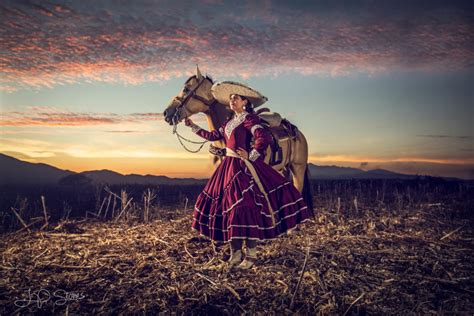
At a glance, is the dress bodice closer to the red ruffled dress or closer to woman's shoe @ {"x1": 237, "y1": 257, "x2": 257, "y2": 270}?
the red ruffled dress

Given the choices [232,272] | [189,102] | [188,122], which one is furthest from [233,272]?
[189,102]

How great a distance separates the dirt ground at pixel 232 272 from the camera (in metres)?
4.08

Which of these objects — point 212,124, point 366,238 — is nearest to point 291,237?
point 366,238

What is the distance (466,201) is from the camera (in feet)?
38.5

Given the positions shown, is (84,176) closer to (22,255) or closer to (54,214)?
(54,214)

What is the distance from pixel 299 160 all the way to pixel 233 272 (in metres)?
3.58

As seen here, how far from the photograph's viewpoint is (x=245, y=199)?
491cm

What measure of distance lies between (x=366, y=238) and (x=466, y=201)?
22.9 feet

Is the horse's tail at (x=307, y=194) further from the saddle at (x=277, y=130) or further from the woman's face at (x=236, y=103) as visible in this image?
the woman's face at (x=236, y=103)

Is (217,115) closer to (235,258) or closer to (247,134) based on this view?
(247,134)
